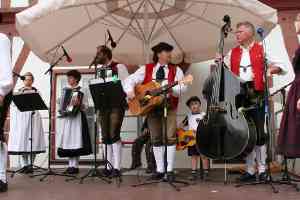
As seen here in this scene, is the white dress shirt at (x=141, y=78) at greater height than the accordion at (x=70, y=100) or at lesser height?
greater

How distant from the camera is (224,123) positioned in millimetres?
5254

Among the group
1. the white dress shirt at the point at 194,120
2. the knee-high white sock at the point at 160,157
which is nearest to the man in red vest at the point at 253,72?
the knee-high white sock at the point at 160,157

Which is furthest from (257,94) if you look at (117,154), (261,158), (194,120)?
(117,154)

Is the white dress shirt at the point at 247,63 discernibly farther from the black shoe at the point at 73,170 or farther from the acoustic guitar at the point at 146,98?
the black shoe at the point at 73,170

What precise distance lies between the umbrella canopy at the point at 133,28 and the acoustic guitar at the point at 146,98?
1.49 m

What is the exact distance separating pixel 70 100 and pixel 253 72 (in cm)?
301

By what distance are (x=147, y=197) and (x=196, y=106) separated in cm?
281

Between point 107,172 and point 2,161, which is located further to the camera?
point 107,172

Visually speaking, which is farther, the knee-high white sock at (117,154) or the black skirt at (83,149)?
the black skirt at (83,149)

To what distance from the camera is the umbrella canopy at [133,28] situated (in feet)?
22.7

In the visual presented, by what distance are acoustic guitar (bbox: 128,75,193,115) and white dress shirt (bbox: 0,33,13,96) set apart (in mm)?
1624

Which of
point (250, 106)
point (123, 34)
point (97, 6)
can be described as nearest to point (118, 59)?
point (123, 34)

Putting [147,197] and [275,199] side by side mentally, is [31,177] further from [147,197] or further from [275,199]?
[275,199]

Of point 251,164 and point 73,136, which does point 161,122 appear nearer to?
point 251,164
